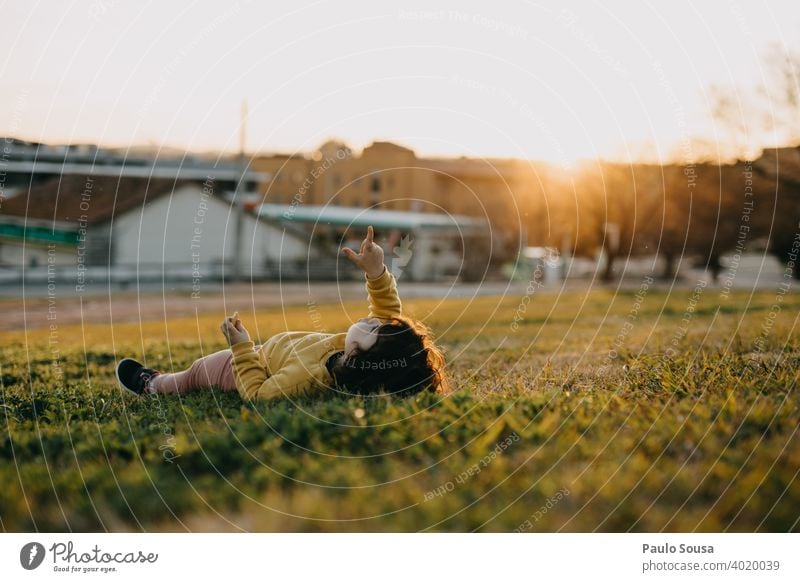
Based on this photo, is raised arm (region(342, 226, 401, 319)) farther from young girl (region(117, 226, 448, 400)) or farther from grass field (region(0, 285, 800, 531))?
grass field (region(0, 285, 800, 531))

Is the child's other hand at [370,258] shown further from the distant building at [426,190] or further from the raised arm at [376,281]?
the distant building at [426,190]

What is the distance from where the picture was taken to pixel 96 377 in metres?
5.21

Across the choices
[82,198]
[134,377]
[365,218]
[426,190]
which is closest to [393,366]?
[134,377]

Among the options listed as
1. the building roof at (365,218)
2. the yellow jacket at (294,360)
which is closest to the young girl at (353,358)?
the yellow jacket at (294,360)

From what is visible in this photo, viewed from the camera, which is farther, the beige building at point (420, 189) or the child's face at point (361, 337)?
the beige building at point (420, 189)

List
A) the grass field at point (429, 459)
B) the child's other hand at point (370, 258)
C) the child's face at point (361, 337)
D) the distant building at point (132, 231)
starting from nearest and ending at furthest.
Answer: the grass field at point (429, 459), the child's face at point (361, 337), the child's other hand at point (370, 258), the distant building at point (132, 231)

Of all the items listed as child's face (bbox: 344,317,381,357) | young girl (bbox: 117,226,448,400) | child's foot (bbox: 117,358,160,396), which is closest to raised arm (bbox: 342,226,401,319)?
young girl (bbox: 117,226,448,400)

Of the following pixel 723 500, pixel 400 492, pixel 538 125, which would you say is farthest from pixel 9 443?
pixel 538 125

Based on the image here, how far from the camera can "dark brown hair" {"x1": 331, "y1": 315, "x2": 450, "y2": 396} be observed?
373 cm

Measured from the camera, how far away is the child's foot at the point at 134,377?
437 centimetres

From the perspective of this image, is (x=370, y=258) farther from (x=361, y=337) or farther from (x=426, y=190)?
(x=426, y=190)

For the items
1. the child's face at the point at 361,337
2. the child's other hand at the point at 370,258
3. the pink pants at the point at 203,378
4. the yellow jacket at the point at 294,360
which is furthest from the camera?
the pink pants at the point at 203,378
